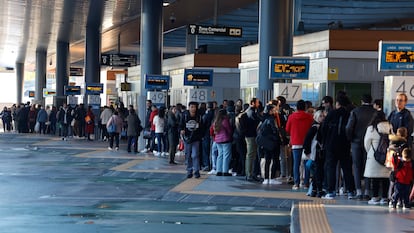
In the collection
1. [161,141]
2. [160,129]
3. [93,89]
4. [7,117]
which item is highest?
[93,89]

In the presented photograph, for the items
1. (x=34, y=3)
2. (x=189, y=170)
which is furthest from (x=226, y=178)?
(x=34, y=3)

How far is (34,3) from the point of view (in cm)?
3102

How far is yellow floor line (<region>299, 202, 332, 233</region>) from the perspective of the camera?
9.93 metres

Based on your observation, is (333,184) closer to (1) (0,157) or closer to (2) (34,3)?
(1) (0,157)

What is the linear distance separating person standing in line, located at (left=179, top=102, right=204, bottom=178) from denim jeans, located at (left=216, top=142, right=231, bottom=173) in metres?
0.57

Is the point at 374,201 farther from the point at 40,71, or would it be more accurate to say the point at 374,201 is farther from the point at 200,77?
the point at 40,71

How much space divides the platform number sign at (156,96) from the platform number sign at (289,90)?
9.00 m

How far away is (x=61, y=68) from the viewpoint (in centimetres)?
5062

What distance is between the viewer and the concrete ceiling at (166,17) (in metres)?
32.5

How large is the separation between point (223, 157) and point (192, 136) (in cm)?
100

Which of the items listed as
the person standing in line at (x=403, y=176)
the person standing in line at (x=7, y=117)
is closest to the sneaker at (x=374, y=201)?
the person standing in line at (x=403, y=176)

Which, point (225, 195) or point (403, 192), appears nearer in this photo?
point (403, 192)

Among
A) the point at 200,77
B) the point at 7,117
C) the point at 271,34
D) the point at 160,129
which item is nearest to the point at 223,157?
the point at 271,34

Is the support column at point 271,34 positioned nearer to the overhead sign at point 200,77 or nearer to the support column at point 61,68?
the overhead sign at point 200,77
